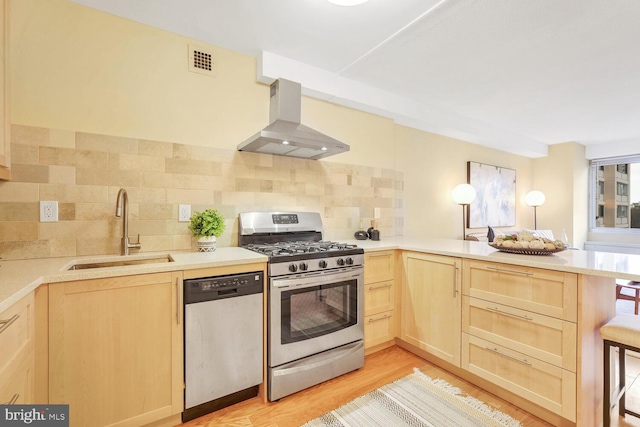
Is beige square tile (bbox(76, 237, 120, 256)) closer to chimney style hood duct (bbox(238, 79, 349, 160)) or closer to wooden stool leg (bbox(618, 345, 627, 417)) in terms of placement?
chimney style hood duct (bbox(238, 79, 349, 160))

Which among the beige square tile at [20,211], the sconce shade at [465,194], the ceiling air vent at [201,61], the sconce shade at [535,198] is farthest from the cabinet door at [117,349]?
the sconce shade at [535,198]

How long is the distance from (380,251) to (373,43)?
66.5 inches

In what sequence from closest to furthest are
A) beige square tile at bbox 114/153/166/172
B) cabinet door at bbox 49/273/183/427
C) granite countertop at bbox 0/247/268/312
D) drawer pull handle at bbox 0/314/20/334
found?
drawer pull handle at bbox 0/314/20/334 → granite countertop at bbox 0/247/268/312 → cabinet door at bbox 49/273/183/427 → beige square tile at bbox 114/153/166/172

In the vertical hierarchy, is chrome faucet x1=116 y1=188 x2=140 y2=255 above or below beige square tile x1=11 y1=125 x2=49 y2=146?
below

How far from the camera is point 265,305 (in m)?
1.86

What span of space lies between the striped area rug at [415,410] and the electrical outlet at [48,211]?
6.41 feet

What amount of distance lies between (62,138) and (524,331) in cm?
307

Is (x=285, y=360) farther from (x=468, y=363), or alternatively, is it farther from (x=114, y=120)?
(x=114, y=120)

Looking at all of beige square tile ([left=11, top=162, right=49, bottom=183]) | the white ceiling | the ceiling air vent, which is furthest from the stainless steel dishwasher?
the white ceiling

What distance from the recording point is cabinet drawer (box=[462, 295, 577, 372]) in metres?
1.55

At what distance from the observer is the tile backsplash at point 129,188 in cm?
171

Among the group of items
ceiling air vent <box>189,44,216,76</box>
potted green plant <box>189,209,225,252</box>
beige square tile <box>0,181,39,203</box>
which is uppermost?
ceiling air vent <box>189,44,216,76</box>

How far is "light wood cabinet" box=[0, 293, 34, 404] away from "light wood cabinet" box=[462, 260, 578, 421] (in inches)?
92.3

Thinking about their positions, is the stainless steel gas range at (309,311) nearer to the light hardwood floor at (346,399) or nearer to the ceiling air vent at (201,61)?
the light hardwood floor at (346,399)
